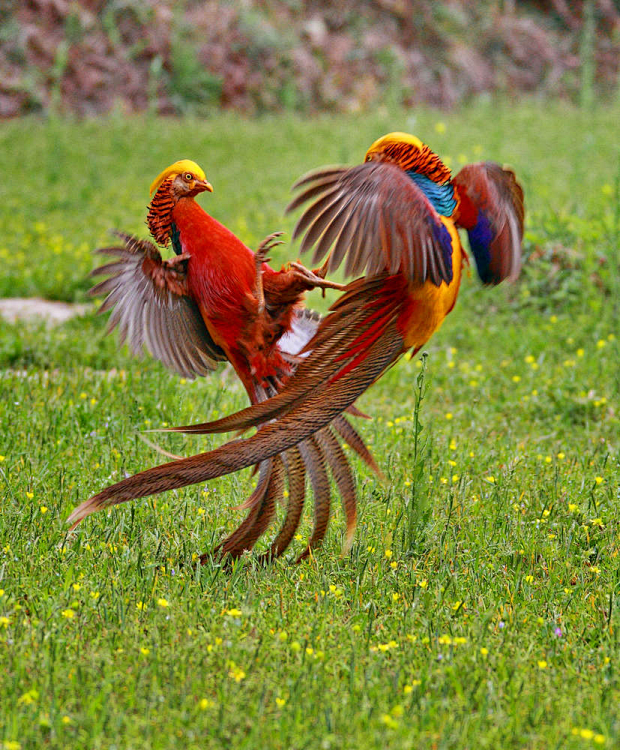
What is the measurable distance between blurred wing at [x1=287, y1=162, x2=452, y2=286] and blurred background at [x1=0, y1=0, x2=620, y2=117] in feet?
30.5

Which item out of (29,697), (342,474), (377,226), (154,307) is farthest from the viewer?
(154,307)

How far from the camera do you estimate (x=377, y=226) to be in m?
2.74

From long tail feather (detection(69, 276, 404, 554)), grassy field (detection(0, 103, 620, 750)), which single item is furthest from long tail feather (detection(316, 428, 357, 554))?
grassy field (detection(0, 103, 620, 750))

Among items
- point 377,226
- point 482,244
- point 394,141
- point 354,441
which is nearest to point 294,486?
point 354,441

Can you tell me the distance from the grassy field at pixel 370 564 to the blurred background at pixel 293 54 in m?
7.17

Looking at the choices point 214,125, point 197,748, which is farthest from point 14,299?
point 214,125

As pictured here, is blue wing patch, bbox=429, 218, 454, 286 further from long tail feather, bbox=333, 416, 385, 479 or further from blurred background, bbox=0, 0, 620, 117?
blurred background, bbox=0, 0, 620, 117

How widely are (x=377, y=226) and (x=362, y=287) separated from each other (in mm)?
291

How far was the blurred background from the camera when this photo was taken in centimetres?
1295

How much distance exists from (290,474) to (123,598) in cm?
71

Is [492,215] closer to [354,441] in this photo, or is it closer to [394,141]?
[394,141]

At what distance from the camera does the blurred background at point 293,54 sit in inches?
510

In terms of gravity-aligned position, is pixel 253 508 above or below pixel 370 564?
above

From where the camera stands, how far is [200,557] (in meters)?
3.30
